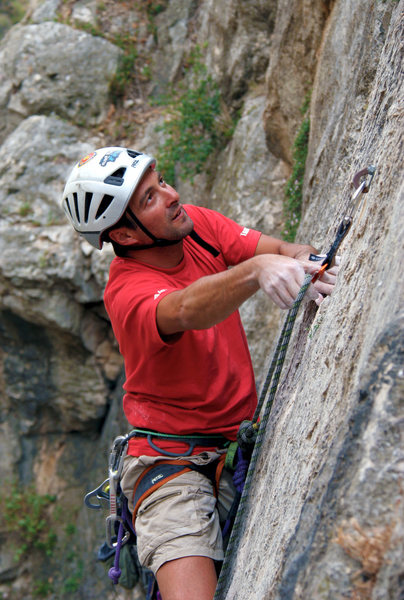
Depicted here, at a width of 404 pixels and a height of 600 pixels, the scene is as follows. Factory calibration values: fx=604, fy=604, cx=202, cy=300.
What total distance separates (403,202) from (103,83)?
8.72 m

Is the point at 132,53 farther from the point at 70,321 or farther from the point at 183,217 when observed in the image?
the point at 183,217

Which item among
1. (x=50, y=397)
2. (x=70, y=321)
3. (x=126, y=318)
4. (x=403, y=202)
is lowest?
(x=50, y=397)

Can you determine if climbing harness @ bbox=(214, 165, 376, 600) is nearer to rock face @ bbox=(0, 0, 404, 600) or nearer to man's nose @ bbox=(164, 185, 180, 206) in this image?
rock face @ bbox=(0, 0, 404, 600)

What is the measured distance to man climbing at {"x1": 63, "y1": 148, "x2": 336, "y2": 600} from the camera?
2.84m

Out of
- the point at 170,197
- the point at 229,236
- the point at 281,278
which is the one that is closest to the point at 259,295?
the point at 229,236

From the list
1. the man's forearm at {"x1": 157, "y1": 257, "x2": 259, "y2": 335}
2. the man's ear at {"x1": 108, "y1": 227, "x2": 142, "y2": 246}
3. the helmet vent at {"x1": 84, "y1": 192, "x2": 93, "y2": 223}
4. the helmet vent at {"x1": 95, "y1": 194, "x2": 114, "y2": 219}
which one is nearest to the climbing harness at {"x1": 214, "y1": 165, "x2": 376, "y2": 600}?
the man's forearm at {"x1": 157, "y1": 257, "x2": 259, "y2": 335}

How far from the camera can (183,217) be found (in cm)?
322

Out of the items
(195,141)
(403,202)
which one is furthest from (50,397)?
(403,202)

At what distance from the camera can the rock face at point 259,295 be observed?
1.38 metres

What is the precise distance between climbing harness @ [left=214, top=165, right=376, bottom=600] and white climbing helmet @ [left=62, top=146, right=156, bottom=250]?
108 cm

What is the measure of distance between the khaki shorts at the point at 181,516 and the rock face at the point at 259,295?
1.22ft

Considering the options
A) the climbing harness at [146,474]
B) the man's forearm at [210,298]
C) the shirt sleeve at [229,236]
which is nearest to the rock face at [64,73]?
the shirt sleeve at [229,236]

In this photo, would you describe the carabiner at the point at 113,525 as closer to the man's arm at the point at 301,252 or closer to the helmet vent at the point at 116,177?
the man's arm at the point at 301,252

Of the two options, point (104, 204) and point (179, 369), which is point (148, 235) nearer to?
point (104, 204)
